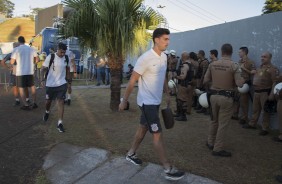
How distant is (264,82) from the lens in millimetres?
7484

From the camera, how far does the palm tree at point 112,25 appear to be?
8.57m

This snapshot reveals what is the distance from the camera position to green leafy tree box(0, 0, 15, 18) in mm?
89794

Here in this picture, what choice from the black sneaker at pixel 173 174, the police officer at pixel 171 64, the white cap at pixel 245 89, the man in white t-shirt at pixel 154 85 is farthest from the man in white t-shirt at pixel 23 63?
the black sneaker at pixel 173 174

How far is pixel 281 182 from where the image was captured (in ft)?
15.8

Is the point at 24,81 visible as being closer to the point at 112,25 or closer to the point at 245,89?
the point at 112,25

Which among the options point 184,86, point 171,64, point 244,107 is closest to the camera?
point 244,107

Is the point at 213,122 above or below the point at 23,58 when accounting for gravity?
below

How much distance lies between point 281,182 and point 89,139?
140 inches

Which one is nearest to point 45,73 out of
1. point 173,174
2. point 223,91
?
point 223,91

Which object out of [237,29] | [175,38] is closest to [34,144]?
[237,29]

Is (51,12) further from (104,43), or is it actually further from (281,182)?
(281,182)

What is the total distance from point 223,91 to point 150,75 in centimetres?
160

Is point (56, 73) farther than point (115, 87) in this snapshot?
No

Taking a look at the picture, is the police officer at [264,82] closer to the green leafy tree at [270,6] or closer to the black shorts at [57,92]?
the black shorts at [57,92]
